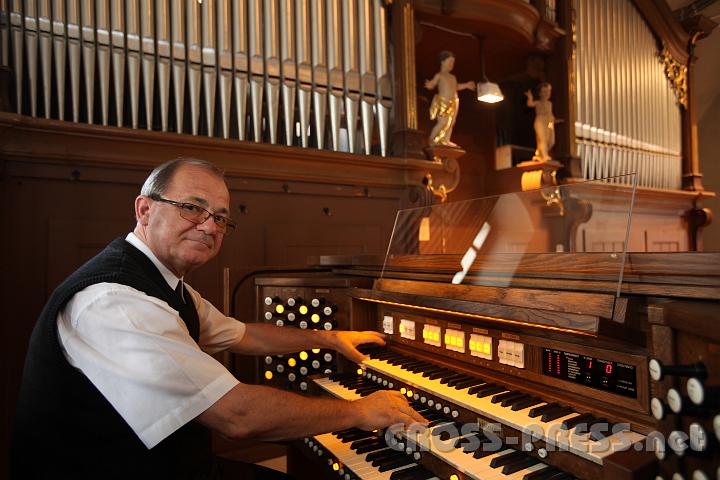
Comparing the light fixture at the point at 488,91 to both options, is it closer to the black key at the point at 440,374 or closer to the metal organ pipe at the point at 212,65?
the metal organ pipe at the point at 212,65

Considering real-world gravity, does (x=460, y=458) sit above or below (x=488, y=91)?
below

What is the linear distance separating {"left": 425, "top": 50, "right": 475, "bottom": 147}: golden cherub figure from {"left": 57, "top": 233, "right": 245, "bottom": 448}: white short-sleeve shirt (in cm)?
301

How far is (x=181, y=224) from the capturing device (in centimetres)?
161

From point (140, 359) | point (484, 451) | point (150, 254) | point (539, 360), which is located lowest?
point (484, 451)

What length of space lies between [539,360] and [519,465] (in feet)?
1.11

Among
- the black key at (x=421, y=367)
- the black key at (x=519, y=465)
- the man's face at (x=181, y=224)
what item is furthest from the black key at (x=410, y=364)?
the man's face at (x=181, y=224)

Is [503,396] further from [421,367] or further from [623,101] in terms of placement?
[623,101]

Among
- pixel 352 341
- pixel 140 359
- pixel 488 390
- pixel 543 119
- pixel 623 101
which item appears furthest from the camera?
pixel 623 101

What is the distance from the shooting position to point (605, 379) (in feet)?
4.40

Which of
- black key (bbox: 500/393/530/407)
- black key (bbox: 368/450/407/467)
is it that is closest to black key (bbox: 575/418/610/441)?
black key (bbox: 500/393/530/407)

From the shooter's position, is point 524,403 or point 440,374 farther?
point 440,374

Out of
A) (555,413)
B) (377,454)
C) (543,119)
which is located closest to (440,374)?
(377,454)

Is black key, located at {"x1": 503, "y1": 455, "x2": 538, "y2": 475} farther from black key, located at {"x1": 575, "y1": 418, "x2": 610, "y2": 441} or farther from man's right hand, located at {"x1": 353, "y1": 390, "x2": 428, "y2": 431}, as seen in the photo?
man's right hand, located at {"x1": 353, "y1": 390, "x2": 428, "y2": 431}

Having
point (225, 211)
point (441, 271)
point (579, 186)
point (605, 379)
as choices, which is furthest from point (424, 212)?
point (605, 379)
